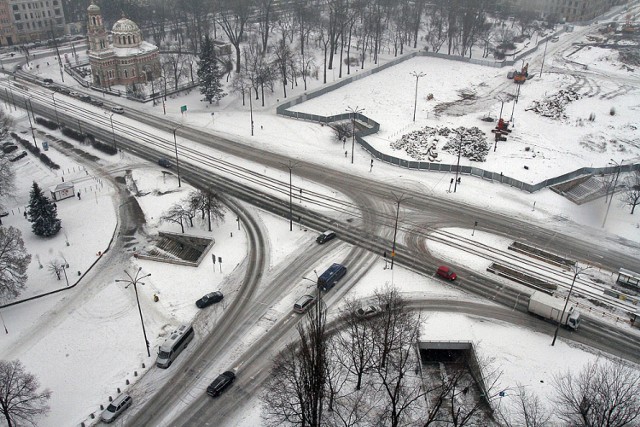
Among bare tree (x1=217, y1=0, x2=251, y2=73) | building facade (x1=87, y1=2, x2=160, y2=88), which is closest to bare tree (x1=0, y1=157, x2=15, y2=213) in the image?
building facade (x1=87, y1=2, x2=160, y2=88)

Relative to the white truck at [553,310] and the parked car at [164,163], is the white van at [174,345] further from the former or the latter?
the parked car at [164,163]

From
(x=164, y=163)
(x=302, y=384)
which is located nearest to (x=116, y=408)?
(x=302, y=384)

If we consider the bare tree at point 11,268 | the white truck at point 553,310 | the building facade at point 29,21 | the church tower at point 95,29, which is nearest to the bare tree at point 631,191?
the white truck at point 553,310

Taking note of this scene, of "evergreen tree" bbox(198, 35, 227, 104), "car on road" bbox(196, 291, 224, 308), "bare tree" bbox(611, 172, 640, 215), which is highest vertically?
"evergreen tree" bbox(198, 35, 227, 104)

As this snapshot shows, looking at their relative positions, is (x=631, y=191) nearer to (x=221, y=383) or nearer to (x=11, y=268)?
(x=221, y=383)

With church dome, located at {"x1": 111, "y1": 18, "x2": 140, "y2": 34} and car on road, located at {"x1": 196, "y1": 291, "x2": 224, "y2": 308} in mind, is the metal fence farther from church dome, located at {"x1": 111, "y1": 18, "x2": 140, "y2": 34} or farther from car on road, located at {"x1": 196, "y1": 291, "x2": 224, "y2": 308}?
church dome, located at {"x1": 111, "y1": 18, "x2": 140, "y2": 34}
